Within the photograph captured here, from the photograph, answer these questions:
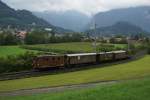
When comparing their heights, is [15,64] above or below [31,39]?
below

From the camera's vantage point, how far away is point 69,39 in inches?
5635

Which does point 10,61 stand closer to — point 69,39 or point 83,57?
point 83,57

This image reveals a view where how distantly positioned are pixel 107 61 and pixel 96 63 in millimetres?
6419

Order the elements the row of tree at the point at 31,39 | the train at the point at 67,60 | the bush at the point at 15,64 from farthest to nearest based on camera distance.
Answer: the row of tree at the point at 31,39
the train at the point at 67,60
the bush at the point at 15,64

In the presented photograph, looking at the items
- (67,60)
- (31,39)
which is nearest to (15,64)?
(67,60)

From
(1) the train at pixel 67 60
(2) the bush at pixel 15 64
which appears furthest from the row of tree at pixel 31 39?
(2) the bush at pixel 15 64

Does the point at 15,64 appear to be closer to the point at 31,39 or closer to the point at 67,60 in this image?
the point at 67,60

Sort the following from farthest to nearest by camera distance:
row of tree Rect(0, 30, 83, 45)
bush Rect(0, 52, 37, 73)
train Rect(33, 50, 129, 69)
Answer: row of tree Rect(0, 30, 83, 45) → train Rect(33, 50, 129, 69) → bush Rect(0, 52, 37, 73)

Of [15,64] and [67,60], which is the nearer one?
[15,64]

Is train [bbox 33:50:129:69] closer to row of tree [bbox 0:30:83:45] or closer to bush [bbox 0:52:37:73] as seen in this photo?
bush [bbox 0:52:37:73]

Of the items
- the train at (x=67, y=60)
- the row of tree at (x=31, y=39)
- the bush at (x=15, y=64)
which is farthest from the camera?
the row of tree at (x=31, y=39)

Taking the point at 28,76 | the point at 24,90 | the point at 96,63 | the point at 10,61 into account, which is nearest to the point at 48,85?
A: the point at 24,90

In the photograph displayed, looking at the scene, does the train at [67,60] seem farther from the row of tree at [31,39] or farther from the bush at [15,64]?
the row of tree at [31,39]

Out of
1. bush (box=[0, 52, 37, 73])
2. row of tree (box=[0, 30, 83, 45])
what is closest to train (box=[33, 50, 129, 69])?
bush (box=[0, 52, 37, 73])
